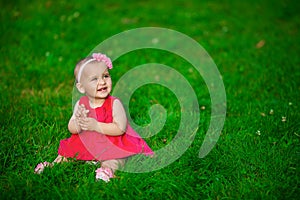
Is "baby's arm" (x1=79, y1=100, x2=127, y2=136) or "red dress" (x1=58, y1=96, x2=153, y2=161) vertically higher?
"baby's arm" (x1=79, y1=100, x2=127, y2=136)

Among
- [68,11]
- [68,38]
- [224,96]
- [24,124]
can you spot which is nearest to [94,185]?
[24,124]

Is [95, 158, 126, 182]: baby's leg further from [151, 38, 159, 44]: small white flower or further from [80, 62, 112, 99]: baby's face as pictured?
[151, 38, 159, 44]: small white flower

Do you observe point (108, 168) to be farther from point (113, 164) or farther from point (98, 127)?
point (98, 127)

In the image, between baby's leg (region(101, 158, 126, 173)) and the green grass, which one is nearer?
the green grass

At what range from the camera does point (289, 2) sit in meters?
6.61

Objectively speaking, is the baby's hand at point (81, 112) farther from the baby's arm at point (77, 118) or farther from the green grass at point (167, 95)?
the green grass at point (167, 95)

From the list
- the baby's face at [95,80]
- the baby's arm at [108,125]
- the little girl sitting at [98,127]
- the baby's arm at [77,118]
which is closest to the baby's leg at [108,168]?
the little girl sitting at [98,127]

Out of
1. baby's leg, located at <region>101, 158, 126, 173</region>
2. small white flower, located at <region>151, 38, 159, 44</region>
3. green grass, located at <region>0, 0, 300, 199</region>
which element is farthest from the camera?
small white flower, located at <region>151, 38, 159, 44</region>

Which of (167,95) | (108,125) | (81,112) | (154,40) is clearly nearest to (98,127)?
(108,125)

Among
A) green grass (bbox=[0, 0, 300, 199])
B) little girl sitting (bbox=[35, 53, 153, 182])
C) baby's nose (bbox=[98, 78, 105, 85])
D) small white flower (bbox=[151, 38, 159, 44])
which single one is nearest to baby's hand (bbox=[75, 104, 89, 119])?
little girl sitting (bbox=[35, 53, 153, 182])

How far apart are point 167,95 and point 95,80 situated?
135cm

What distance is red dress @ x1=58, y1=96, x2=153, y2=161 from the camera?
2.97 meters

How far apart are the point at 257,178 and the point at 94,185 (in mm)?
1290

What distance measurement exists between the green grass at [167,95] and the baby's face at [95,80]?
62 centimetres
